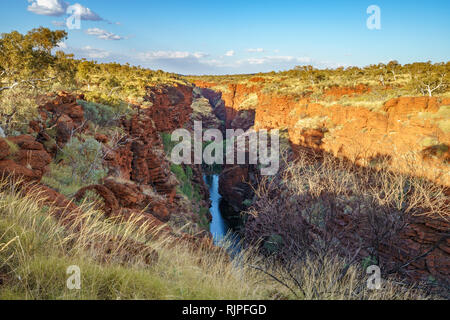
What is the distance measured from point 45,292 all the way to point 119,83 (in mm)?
27551

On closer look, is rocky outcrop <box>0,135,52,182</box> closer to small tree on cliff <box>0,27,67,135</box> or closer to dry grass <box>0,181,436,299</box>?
dry grass <box>0,181,436,299</box>

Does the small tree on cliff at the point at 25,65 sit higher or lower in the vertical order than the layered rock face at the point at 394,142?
higher

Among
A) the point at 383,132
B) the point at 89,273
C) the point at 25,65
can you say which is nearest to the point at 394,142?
the point at 383,132

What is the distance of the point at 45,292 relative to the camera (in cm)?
200

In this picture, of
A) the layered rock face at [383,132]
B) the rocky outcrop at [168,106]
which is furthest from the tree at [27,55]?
the layered rock face at [383,132]

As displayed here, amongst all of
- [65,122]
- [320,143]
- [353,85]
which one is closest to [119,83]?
[65,122]

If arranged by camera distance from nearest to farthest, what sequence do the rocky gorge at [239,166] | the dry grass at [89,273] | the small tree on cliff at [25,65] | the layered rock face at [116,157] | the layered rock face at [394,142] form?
the dry grass at [89,273], the layered rock face at [116,157], the rocky gorge at [239,166], the small tree on cliff at [25,65], the layered rock face at [394,142]

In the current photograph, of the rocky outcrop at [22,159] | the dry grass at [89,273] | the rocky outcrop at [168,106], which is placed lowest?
the dry grass at [89,273]

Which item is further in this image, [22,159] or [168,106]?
[168,106]

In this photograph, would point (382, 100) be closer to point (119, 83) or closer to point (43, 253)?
point (43, 253)

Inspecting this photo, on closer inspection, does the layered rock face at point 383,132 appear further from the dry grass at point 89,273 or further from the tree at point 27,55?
the tree at point 27,55

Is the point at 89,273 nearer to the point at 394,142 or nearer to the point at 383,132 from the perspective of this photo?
the point at 394,142

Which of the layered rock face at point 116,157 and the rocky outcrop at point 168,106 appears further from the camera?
the rocky outcrop at point 168,106

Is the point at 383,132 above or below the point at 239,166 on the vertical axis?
above
